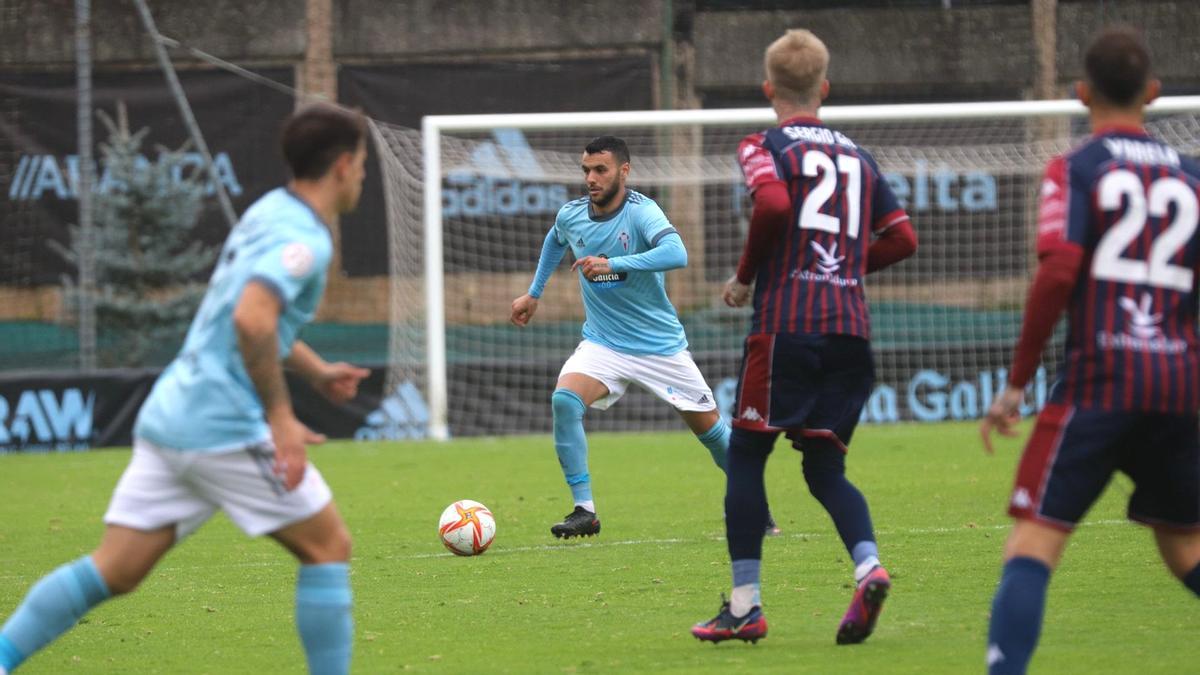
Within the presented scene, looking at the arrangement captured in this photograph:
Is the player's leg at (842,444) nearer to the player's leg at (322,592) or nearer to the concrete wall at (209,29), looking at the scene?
the player's leg at (322,592)

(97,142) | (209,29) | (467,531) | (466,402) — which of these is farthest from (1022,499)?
(209,29)

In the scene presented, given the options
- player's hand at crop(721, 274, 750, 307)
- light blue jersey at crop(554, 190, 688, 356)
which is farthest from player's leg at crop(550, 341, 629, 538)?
player's hand at crop(721, 274, 750, 307)

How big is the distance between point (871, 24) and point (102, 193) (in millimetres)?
9887

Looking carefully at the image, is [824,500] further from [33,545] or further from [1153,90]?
[33,545]

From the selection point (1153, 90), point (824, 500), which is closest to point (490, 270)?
point (824, 500)

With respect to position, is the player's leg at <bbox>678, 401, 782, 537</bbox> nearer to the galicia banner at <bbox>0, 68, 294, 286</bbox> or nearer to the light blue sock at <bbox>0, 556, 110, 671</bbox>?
the light blue sock at <bbox>0, 556, 110, 671</bbox>

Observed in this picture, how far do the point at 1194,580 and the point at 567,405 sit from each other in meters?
4.69

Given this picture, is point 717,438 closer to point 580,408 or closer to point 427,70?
point 580,408

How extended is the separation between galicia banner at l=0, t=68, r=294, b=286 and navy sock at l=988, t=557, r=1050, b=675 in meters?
15.7

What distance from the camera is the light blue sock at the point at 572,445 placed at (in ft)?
29.0

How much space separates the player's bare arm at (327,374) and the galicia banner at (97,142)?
1438 centimetres

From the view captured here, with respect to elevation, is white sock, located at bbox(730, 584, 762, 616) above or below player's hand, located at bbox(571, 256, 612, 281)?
below

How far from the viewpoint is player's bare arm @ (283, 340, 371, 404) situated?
187 inches

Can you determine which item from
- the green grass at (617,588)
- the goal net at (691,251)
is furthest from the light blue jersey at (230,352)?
the goal net at (691,251)
